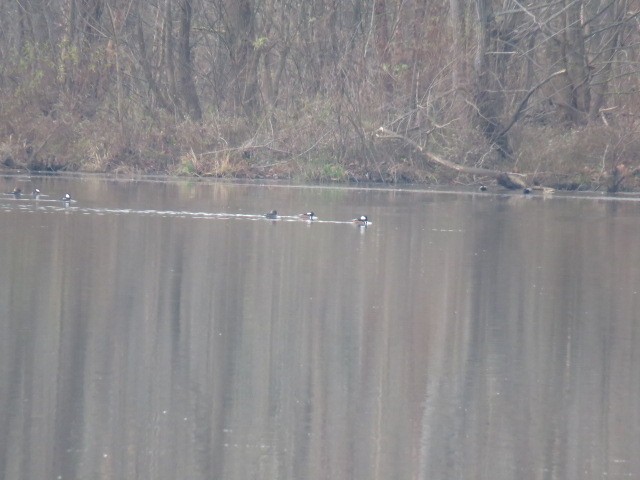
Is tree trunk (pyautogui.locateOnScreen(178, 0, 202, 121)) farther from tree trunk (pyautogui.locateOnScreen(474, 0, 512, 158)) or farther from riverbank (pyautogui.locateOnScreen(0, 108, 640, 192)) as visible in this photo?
tree trunk (pyautogui.locateOnScreen(474, 0, 512, 158))

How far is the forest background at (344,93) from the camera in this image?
103 feet

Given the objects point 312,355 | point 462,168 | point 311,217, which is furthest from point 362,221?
point 462,168

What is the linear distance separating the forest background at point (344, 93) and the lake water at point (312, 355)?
13.0 m

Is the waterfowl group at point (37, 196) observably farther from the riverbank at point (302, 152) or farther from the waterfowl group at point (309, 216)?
the riverbank at point (302, 152)

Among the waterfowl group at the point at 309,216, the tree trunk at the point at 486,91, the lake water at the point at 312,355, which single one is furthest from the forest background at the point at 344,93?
the lake water at the point at 312,355

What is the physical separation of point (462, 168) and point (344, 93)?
4076 millimetres

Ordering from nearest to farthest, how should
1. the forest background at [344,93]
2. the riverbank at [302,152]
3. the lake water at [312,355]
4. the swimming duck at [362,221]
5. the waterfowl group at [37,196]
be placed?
the lake water at [312,355], the swimming duck at [362,221], the waterfowl group at [37,196], the riverbank at [302,152], the forest background at [344,93]

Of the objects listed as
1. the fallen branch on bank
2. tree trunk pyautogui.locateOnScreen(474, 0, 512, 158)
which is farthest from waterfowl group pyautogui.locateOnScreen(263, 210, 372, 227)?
tree trunk pyautogui.locateOnScreen(474, 0, 512, 158)

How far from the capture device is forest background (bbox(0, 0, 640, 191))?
31266mm

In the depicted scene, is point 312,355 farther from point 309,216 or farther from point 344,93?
point 344,93

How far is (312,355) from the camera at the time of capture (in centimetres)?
955

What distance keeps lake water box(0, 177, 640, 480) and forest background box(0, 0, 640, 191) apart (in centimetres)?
1302

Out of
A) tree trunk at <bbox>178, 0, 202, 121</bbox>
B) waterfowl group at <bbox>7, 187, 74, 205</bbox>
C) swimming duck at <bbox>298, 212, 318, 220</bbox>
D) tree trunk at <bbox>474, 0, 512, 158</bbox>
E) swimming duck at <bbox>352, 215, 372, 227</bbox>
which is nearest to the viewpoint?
swimming duck at <bbox>352, 215, 372, 227</bbox>

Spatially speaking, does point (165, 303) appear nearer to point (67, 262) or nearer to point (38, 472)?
point (67, 262)
